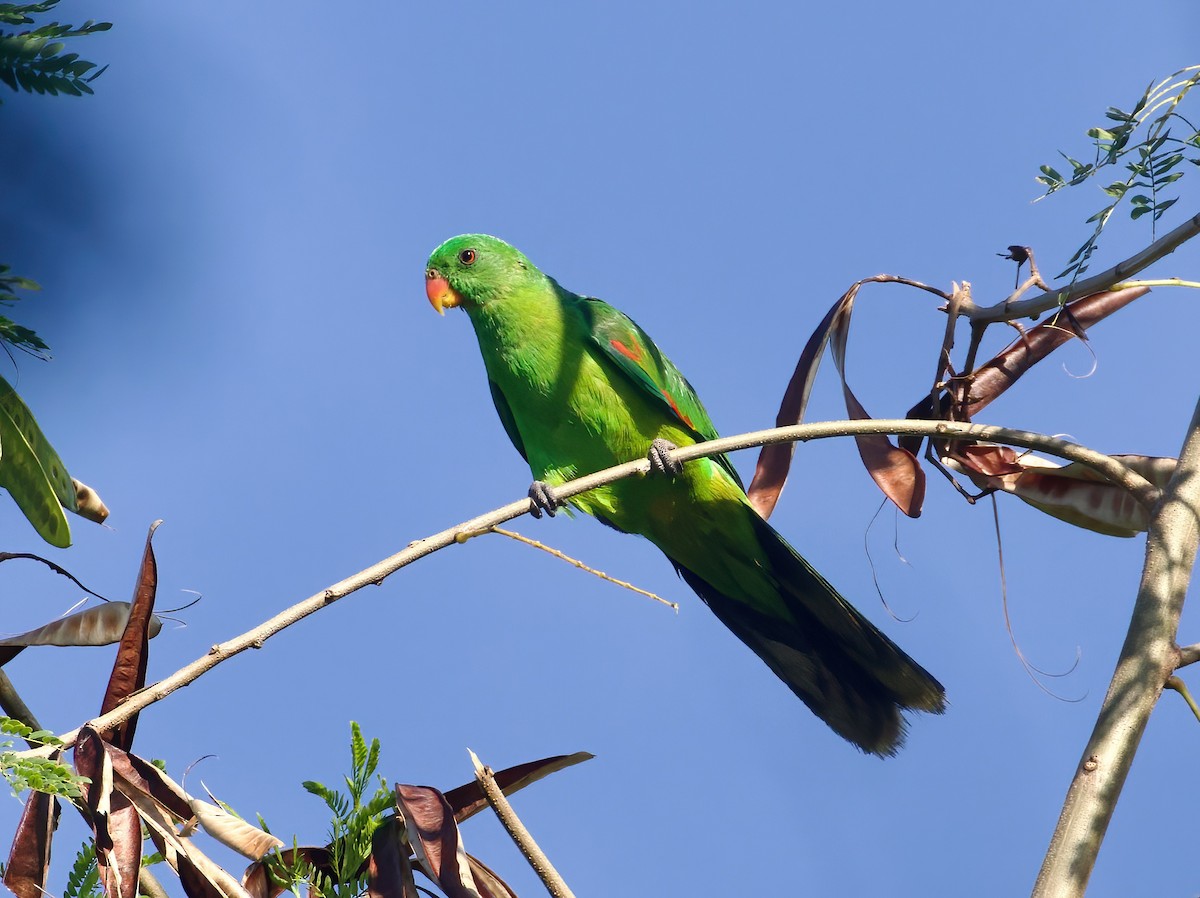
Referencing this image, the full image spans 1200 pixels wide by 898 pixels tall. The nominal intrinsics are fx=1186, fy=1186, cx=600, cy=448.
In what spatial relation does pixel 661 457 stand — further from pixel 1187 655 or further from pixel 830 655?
pixel 1187 655

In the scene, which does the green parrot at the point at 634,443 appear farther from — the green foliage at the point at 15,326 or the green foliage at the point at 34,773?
the green foliage at the point at 34,773

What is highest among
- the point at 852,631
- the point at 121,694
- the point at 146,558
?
the point at 852,631

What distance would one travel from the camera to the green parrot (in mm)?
4406

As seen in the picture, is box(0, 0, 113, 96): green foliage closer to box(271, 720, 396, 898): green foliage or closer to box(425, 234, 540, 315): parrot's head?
box(271, 720, 396, 898): green foliage

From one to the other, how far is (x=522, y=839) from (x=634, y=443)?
2.62 m

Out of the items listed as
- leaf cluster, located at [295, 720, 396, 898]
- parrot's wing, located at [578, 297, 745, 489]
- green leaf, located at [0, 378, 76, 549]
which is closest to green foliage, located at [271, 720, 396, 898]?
leaf cluster, located at [295, 720, 396, 898]

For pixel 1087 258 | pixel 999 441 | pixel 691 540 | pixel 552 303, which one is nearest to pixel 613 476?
pixel 999 441

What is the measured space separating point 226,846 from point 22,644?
0.76 m

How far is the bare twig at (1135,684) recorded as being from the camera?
214 centimetres

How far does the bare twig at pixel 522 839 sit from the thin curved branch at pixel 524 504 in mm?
518

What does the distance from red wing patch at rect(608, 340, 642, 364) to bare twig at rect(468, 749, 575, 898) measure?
2727mm

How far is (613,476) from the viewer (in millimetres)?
3088

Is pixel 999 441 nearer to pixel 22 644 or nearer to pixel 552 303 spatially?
pixel 22 644

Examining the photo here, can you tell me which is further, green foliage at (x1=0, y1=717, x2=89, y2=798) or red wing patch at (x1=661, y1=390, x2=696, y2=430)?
red wing patch at (x1=661, y1=390, x2=696, y2=430)
